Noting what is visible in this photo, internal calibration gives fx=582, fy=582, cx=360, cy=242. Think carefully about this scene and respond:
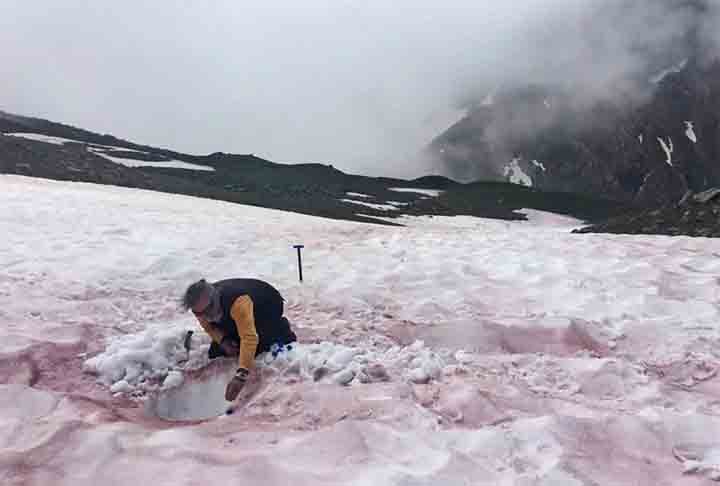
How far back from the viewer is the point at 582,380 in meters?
4.97

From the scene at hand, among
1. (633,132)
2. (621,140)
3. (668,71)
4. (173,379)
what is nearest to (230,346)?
(173,379)

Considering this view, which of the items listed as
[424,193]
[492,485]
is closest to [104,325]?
[492,485]

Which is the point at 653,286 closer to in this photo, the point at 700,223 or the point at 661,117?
the point at 700,223

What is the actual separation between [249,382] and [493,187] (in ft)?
314

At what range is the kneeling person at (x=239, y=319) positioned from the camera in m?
4.72

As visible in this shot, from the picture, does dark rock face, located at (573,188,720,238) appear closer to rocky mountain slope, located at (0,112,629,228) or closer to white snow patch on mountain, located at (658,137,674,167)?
rocky mountain slope, located at (0,112,629,228)

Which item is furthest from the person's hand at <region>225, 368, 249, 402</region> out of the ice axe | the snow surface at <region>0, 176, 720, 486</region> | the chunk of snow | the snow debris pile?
the ice axe

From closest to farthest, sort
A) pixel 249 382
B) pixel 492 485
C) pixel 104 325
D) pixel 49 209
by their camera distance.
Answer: pixel 492 485
pixel 249 382
pixel 104 325
pixel 49 209

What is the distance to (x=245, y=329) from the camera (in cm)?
482

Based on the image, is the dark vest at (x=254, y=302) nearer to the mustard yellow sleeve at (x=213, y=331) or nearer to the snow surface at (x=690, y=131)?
the mustard yellow sleeve at (x=213, y=331)

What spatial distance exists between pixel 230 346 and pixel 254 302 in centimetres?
45

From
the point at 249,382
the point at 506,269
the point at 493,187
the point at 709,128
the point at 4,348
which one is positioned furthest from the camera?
the point at 709,128

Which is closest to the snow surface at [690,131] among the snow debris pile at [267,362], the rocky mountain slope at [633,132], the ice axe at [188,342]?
the rocky mountain slope at [633,132]

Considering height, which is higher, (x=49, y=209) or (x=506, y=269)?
(x=49, y=209)
